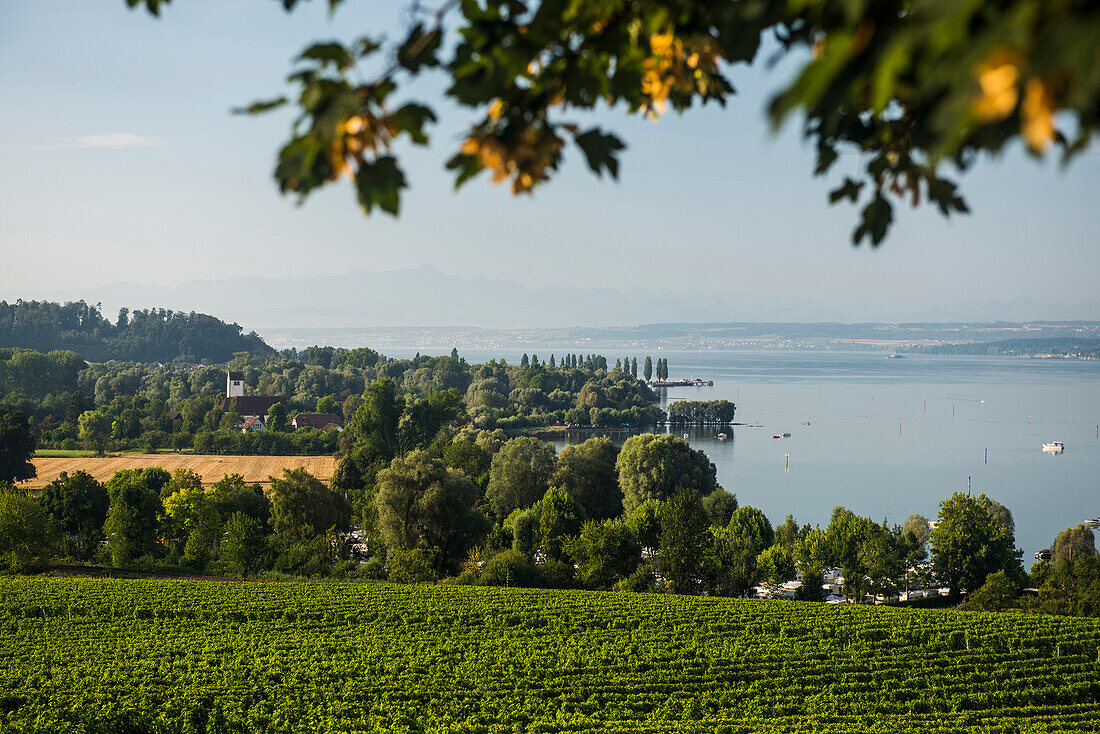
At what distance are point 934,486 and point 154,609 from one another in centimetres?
4324

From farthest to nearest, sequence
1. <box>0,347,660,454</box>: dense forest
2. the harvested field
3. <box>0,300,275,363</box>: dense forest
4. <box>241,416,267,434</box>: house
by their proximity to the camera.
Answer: <box>0,300,275,363</box>: dense forest < <box>241,416,267,434</box>: house < <box>0,347,660,454</box>: dense forest < the harvested field

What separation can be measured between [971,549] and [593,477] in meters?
15.4

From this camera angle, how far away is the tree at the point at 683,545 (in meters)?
24.5

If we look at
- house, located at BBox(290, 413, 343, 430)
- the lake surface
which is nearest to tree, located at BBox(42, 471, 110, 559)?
the lake surface

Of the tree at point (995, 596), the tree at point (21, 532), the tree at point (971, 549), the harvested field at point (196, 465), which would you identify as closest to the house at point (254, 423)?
the harvested field at point (196, 465)

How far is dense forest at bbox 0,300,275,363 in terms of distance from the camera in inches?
4633

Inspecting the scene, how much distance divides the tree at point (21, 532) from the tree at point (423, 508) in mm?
10296

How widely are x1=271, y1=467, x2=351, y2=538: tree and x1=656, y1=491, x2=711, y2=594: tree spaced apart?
12687 mm

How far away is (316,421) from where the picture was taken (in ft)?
209

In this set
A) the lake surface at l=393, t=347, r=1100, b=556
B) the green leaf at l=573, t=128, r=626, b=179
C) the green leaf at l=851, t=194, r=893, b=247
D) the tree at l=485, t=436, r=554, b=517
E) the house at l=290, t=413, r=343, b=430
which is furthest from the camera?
the house at l=290, t=413, r=343, b=430

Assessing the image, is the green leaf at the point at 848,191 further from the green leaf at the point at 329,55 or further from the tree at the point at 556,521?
the tree at the point at 556,521

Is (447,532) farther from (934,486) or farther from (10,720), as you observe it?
(934,486)

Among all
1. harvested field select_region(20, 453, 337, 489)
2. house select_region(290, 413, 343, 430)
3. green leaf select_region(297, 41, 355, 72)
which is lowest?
harvested field select_region(20, 453, 337, 489)

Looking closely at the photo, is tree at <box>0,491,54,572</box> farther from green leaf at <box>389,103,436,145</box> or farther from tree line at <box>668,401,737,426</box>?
tree line at <box>668,401,737,426</box>
